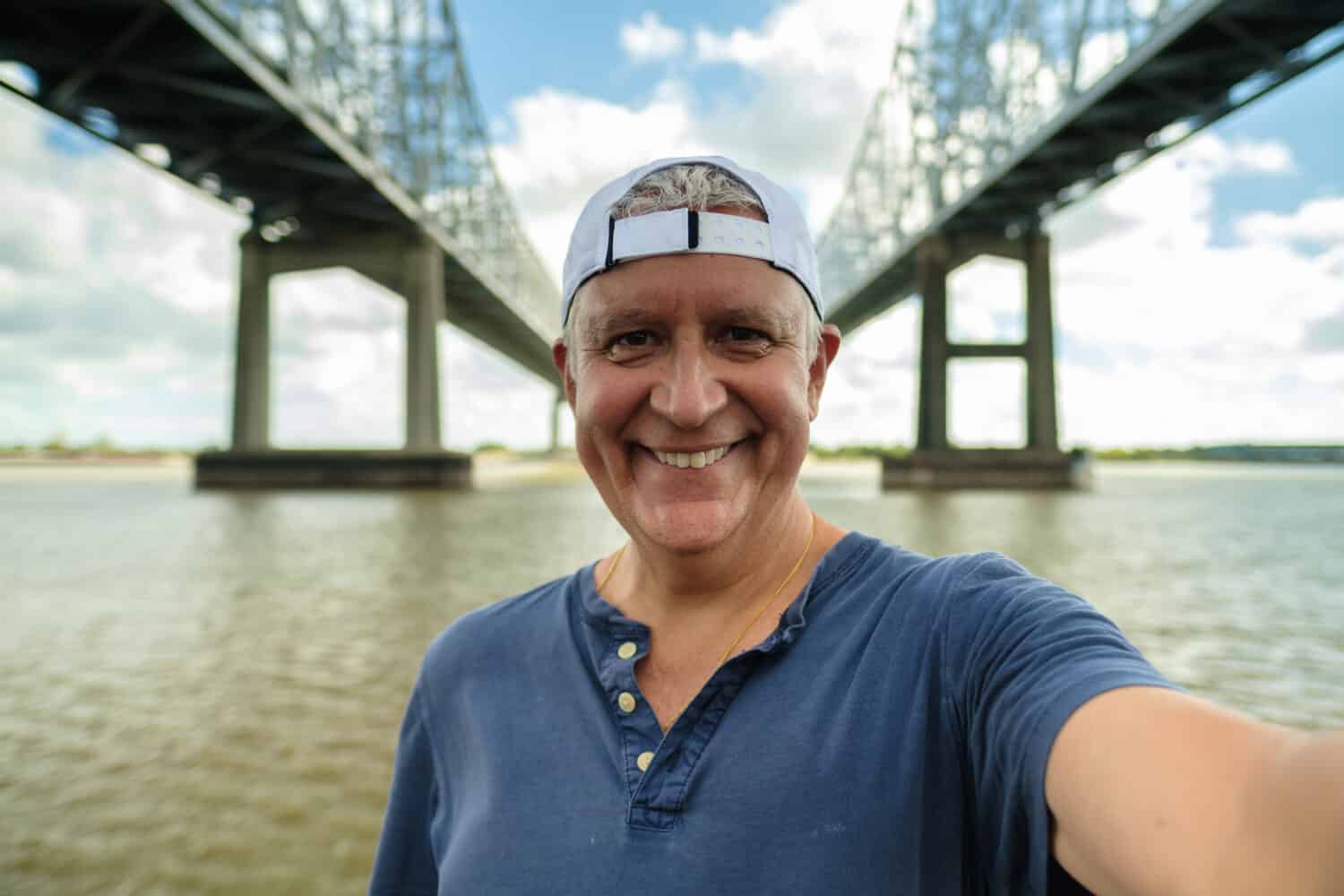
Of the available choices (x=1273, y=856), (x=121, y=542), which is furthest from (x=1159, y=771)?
(x=121, y=542)

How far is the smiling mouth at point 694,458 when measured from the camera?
1139 mm

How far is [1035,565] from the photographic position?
9.36 metres

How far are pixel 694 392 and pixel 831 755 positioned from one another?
1.41 ft

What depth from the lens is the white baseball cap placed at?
1.05 metres

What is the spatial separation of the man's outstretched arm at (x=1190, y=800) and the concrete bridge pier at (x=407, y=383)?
77.6 feet

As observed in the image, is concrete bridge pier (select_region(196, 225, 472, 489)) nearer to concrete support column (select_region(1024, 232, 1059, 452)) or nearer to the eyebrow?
concrete support column (select_region(1024, 232, 1059, 452))

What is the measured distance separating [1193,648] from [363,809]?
4950 mm

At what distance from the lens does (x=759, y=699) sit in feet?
3.21

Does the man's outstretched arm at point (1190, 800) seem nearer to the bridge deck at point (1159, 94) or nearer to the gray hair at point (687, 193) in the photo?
the gray hair at point (687, 193)

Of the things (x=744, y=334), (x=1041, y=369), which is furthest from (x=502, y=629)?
(x=1041, y=369)

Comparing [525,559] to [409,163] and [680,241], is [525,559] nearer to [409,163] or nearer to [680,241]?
[680,241]

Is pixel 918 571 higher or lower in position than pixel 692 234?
lower

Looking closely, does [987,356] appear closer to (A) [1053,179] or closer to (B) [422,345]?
(A) [1053,179]

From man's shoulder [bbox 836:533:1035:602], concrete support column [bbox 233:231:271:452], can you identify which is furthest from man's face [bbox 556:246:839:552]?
concrete support column [bbox 233:231:271:452]
